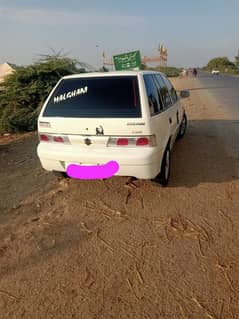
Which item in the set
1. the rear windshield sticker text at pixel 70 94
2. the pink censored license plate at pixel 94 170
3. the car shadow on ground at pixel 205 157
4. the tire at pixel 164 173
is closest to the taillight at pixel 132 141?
the pink censored license plate at pixel 94 170

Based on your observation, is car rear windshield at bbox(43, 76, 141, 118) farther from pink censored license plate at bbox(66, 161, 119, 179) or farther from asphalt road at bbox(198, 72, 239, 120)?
asphalt road at bbox(198, 72, 239, 120)

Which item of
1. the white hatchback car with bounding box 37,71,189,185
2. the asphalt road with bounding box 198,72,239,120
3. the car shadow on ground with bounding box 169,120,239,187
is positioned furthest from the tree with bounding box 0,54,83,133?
the white hatchback car with bounding box 37,71,189,185

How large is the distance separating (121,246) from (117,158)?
3.86ft

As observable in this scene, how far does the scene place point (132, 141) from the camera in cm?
396

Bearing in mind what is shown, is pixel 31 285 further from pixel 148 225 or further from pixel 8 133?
pixel 8 133

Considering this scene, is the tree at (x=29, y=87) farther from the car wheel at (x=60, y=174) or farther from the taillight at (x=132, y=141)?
the taillight at (x=132, y=141)

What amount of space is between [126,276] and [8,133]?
9.31m

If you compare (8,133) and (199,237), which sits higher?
(199,237)

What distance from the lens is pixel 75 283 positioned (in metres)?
2.72

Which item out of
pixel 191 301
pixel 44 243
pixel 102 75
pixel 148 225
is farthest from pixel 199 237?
pixel 102 75

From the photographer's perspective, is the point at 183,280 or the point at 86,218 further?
the point at 86,218

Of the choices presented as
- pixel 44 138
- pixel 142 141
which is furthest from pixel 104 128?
pixel 44 138

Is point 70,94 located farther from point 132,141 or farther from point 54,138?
point 132,141

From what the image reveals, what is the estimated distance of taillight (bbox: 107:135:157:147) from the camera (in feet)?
12.9
